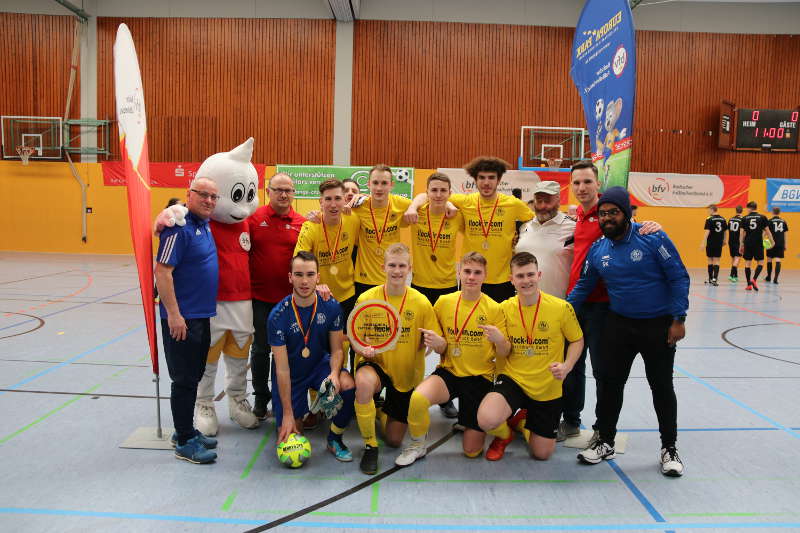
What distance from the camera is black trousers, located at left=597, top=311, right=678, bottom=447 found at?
10.4 ft

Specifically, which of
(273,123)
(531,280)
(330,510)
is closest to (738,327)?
(531,280)

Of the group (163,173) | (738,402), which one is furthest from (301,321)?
(163,173)

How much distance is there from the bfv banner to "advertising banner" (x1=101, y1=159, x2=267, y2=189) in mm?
12896

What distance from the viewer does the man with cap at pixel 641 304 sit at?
3.13 metres

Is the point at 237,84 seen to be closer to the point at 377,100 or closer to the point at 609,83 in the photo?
the point at 377,100

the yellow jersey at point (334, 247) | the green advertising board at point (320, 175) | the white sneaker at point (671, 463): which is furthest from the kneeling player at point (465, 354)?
the green advertising board at point (320, 175)

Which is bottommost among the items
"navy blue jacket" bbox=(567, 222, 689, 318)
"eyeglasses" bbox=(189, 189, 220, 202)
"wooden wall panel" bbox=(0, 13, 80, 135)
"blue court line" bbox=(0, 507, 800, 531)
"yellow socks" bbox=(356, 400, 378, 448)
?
"blue court line" bbox=(0, 507, 800, 531)

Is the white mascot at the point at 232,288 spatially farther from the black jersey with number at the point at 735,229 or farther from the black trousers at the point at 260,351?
the black jersey with number at the point at 735,229

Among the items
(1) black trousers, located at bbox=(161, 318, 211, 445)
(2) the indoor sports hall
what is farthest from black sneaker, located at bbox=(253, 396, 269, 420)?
(2) the indoor sports hall

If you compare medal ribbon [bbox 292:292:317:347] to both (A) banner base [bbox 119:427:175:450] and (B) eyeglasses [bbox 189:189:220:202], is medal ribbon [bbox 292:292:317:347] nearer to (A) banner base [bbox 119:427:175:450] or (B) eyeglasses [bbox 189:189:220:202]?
(B) eyeglasses [bbox 189:189:220:202]

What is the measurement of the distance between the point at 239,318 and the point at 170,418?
3.38 ft

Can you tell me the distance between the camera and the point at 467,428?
11.5ft

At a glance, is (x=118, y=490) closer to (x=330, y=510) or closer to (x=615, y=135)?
(x=330, y=510)

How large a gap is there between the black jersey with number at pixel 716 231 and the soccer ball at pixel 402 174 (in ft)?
26.2
